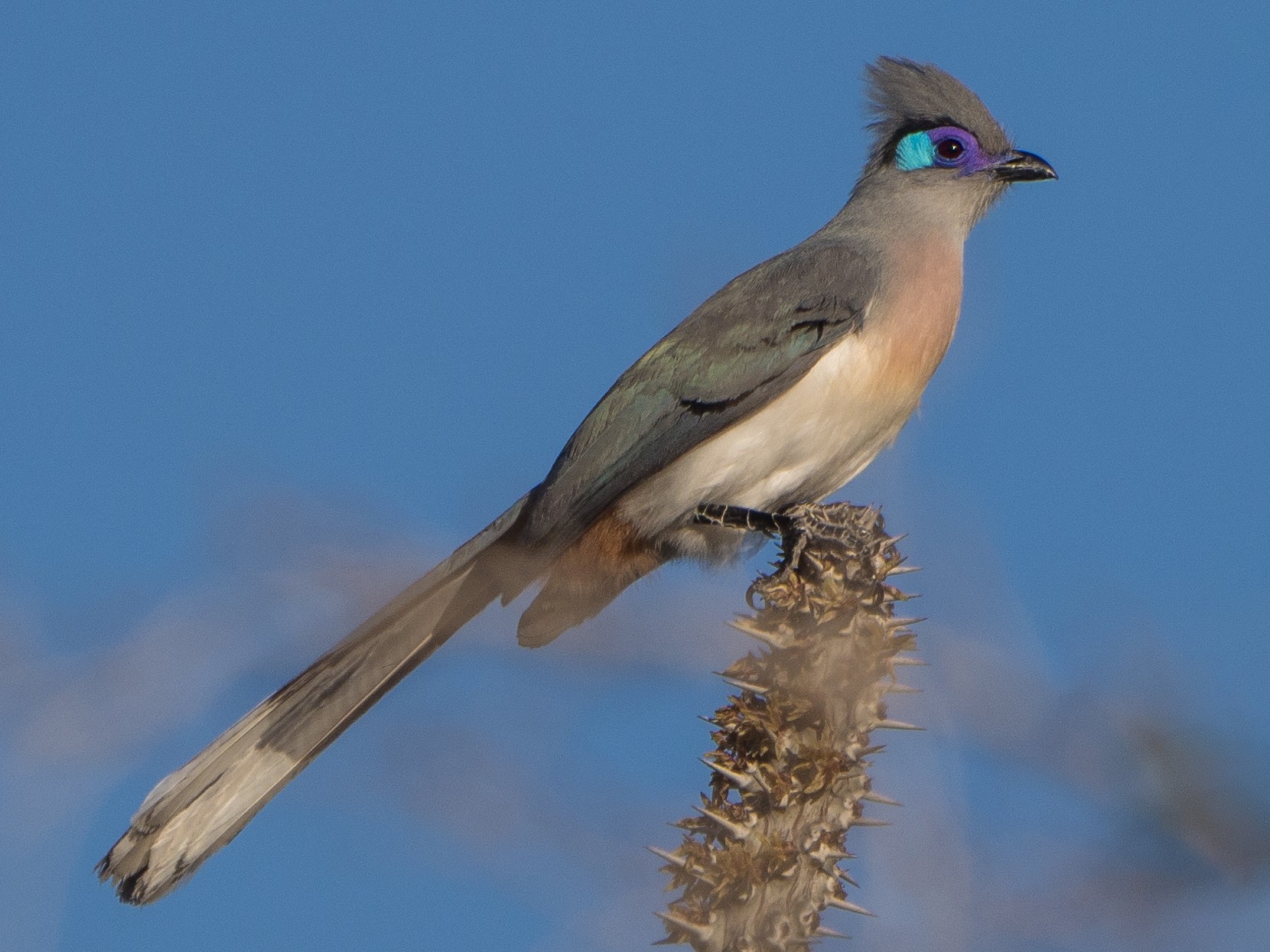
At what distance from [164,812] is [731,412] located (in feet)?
8.20

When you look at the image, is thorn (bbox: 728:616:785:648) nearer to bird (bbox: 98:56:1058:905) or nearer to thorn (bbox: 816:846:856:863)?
thorn (bbox: 816:846:856:863)

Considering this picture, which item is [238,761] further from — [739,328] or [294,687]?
[739,328]

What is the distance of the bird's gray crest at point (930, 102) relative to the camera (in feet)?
22.5

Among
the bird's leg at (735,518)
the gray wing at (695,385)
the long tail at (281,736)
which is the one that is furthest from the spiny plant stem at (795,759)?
the gray wing at (695,385)

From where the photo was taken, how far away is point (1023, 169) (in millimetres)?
6773

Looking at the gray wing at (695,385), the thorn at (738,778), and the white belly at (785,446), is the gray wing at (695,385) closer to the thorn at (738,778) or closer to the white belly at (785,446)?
the white belly at (785,446)

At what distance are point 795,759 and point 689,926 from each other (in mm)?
463

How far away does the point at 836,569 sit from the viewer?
A: 362 centimetres

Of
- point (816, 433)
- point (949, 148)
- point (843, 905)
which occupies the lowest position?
point (843, 905)

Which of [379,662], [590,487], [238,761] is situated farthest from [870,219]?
[238,761]

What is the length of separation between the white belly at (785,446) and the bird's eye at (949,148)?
5.40 ft

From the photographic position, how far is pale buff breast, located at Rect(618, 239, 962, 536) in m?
5.52

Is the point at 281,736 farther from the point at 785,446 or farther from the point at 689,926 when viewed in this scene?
the point at 785,446

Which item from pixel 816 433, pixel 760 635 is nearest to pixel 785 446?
pixel 816 433
